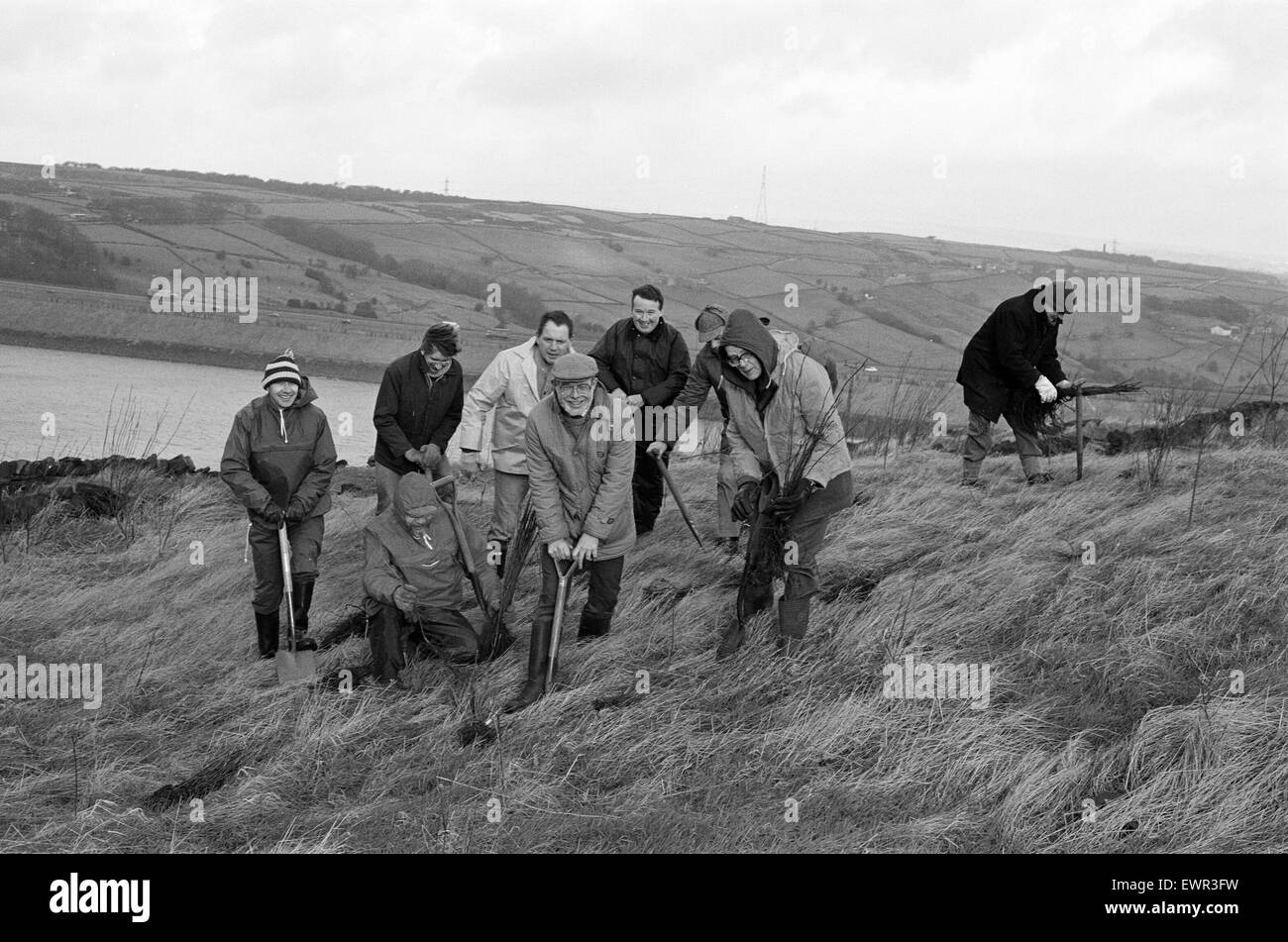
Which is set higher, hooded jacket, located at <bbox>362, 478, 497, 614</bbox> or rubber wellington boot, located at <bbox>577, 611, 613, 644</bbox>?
hooded jacket, located at <bbox>362, 478, 497, 614</bbox>

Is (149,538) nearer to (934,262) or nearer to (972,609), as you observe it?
(972,609)

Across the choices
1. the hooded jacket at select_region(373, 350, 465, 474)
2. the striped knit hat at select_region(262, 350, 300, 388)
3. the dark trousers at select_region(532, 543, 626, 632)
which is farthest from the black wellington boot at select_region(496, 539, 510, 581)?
the striped knit hat at select_region(262, 350, 300, 388)

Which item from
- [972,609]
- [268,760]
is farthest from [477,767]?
[972,609]

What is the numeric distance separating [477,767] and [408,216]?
219 feet

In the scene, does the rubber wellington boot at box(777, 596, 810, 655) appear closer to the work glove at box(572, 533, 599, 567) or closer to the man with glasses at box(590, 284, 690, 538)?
the work glove at box(572, 533, 599, 567)

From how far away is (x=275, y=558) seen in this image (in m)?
5.94

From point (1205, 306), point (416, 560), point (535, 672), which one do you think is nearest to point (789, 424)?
point (535, 672)

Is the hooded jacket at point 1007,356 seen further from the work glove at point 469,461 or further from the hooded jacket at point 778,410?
the work glove at point 469,461

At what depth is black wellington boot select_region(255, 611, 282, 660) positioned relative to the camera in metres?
5.99

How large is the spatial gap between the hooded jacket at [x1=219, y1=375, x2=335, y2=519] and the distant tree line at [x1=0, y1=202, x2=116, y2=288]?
45.5m

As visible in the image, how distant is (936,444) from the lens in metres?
11.7

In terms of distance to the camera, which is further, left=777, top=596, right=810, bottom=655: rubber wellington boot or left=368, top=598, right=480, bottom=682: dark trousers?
left=368, top=598, right=480, bottom=682: dark trousers

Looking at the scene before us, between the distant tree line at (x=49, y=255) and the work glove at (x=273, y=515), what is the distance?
45.8m

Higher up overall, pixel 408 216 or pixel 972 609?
pixel 408 216
